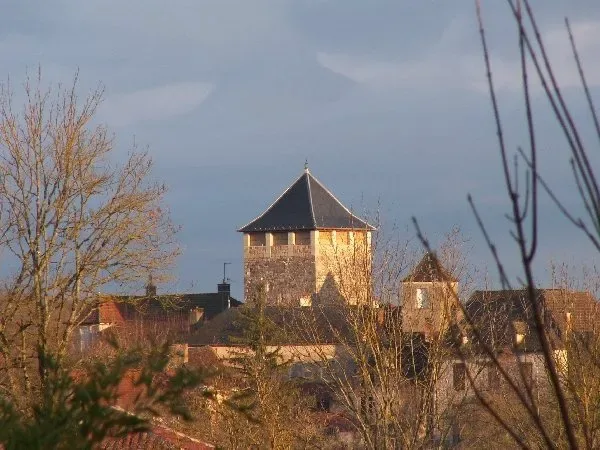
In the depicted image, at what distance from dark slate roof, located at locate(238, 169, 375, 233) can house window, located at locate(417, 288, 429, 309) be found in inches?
2039

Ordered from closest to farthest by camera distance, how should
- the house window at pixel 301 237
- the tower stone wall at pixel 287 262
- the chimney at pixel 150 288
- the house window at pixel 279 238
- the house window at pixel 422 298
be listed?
the house window at pixel 422 298
the chimney at pixel 150 288
the tower stone wall at pixel 287 262
the house window at pixel 301 237
the house window at pixel 279 238

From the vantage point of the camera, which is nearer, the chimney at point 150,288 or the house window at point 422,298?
the house window at point 422,298

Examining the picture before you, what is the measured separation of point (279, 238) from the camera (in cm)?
7450

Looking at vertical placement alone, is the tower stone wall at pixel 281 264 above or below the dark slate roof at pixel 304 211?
below

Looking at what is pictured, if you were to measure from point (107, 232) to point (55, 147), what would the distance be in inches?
77.7

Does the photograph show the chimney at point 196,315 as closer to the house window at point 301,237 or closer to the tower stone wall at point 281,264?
the tower stone wall at point 281,264

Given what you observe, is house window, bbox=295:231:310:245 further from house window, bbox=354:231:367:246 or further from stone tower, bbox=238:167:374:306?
house window, bbox=354:231:367:246

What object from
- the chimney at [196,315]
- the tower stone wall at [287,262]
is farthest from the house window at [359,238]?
the tower stone wall at [287,262]

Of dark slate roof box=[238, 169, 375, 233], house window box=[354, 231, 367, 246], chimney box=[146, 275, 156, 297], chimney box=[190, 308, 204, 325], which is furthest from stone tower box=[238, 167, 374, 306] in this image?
house window box=[354, 231, 367, 246]

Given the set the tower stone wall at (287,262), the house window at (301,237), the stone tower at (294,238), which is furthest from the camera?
the house window at (301,237)

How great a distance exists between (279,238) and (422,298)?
54.4m

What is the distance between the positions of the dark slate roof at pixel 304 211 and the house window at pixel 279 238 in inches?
20.9

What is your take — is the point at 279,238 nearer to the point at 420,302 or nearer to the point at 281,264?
the point at 281,264

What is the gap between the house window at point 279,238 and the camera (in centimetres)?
7419
